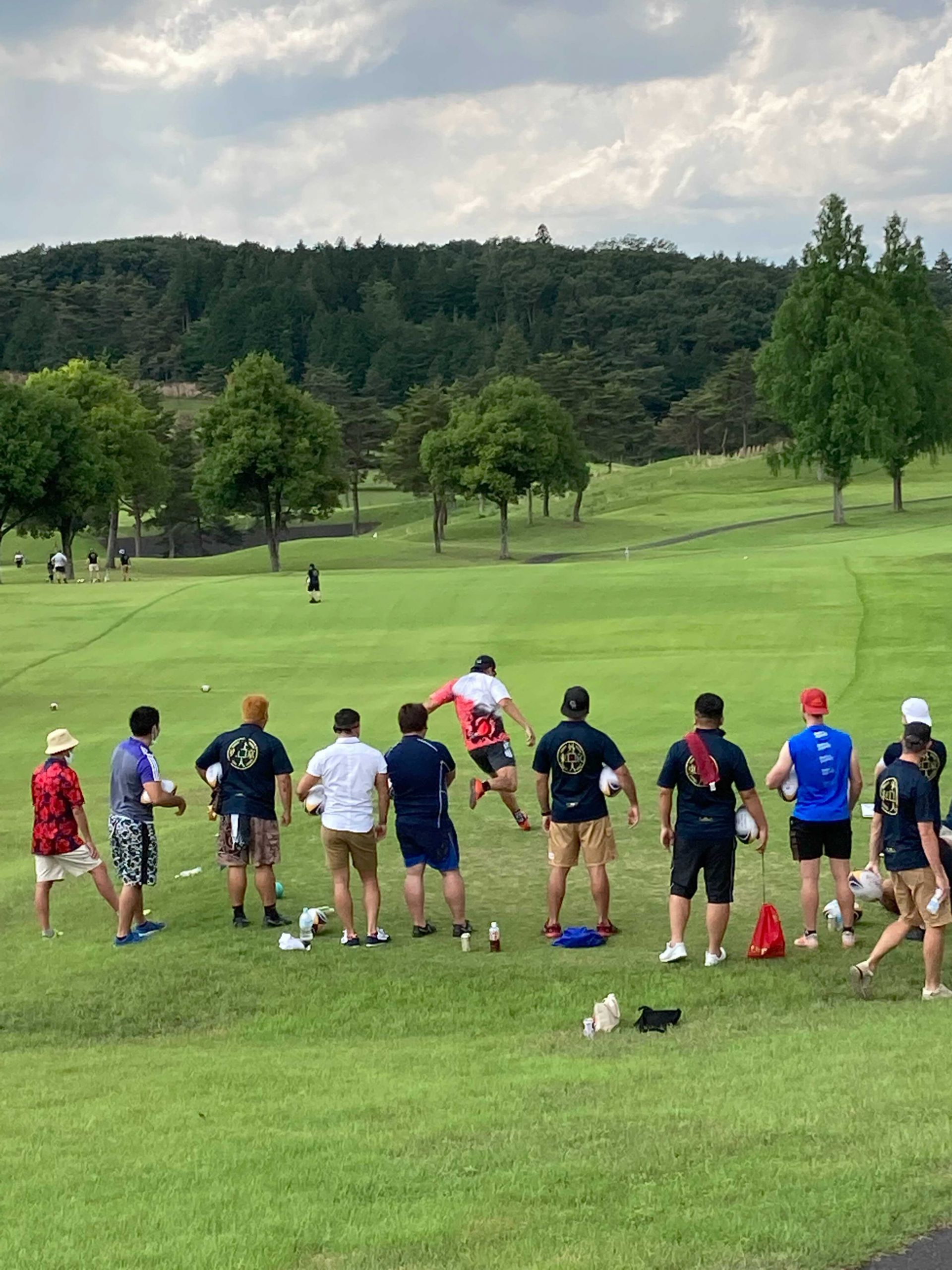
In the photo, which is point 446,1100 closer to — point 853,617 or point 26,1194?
point 26,1194

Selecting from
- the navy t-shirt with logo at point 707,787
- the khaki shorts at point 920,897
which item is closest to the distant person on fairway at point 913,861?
the khaki shorts at point 920,897

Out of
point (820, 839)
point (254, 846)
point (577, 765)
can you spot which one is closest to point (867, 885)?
point (820, 839)

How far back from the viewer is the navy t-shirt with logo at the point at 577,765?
40.1ft

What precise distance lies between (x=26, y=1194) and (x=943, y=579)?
35958 mm

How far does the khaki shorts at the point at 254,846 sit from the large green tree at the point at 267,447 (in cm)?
6259

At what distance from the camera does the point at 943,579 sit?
39.4m

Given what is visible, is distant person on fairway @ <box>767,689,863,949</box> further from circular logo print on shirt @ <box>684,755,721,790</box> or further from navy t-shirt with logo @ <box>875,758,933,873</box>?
navy t-shirt with logo @ <box>875,758,933,873</box>

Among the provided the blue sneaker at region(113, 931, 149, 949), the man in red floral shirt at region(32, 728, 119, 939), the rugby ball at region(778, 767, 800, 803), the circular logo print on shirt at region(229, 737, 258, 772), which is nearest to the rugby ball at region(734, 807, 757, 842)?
the rugby ball at region(778, 767, 800, 803)

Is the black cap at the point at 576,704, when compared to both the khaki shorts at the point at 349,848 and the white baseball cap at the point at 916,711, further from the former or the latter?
the white baseball cap at the point at 916,711

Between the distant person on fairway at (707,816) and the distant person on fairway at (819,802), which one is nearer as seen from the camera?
the distant person on fairway at (707,816)

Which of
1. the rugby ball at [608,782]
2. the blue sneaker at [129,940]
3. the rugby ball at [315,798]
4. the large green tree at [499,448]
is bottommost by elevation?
the blue sneaker at [129,940]

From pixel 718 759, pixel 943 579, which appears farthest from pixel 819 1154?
pixel 943 579

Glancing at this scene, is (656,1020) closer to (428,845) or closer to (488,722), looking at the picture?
(428,845)

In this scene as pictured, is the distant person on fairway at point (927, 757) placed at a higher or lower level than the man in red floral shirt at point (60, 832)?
higher
